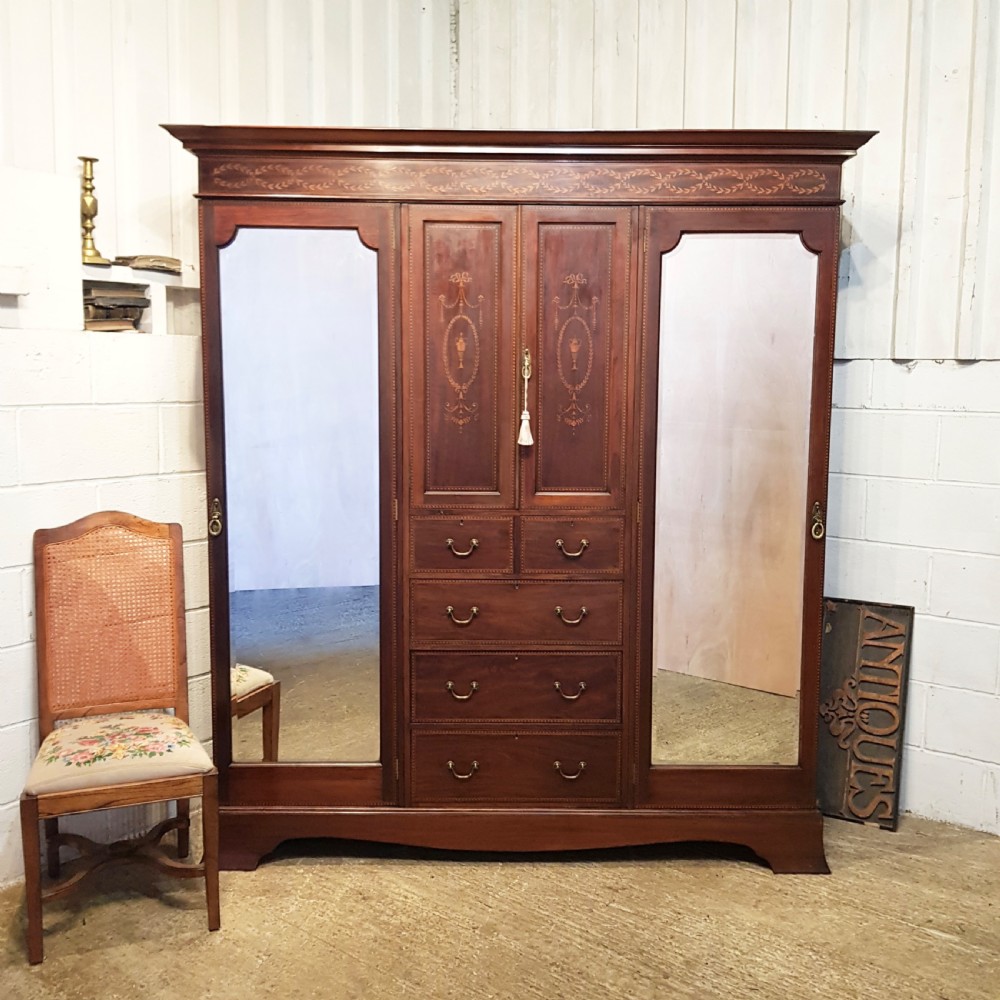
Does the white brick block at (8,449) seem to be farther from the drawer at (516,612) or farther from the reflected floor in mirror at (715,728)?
the reflected floor in mirror at (715,728)

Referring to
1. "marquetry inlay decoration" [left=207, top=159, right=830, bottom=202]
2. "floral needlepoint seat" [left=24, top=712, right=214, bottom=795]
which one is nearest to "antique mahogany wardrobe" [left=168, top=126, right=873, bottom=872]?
"marquetry inlay decoration" [left=207, top=159, right=830, bottom=202]

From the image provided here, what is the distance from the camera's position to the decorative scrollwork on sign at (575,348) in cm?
268

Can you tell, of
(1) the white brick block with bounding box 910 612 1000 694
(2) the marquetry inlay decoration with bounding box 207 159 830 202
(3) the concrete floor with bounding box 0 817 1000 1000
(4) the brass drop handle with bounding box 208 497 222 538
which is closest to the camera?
(3) the concrete floor with bounding box 0 817 1000 1000

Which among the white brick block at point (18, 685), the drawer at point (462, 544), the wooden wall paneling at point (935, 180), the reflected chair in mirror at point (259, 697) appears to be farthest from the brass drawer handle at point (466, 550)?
the wooden wall paneling at point (935, 180)

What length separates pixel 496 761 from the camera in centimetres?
283

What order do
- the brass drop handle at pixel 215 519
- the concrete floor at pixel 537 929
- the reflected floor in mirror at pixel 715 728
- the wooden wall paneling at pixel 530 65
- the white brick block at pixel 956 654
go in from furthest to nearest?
the wooden wall paneling at pixel 530 65, the white brick block at pixel 956 654, the reflected floor in mirror at pixel 715 728, the brass drop handle at pixel 215 519, the concrete floor at pixel 537 929

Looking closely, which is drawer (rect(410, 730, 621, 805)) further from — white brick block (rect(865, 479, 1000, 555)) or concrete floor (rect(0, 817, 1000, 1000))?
white brick block (rect(865, 479, 1000, 555))

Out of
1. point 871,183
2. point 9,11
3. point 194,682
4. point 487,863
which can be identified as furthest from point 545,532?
point 9,11

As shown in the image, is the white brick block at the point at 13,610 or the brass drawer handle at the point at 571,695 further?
the brass drawer handle at the point at 571,695

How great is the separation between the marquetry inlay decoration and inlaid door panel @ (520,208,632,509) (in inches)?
2.6

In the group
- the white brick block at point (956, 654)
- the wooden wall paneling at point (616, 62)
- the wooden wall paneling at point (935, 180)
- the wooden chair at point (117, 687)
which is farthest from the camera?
the wooden wall paneling at point (616, 62)

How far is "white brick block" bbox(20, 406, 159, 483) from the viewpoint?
8.90 ft

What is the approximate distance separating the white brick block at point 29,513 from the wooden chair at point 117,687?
0.24 ft

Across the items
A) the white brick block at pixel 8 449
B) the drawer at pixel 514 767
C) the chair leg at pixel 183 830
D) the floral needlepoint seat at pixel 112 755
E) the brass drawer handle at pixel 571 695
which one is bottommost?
the chair leg at pixel 183 830
